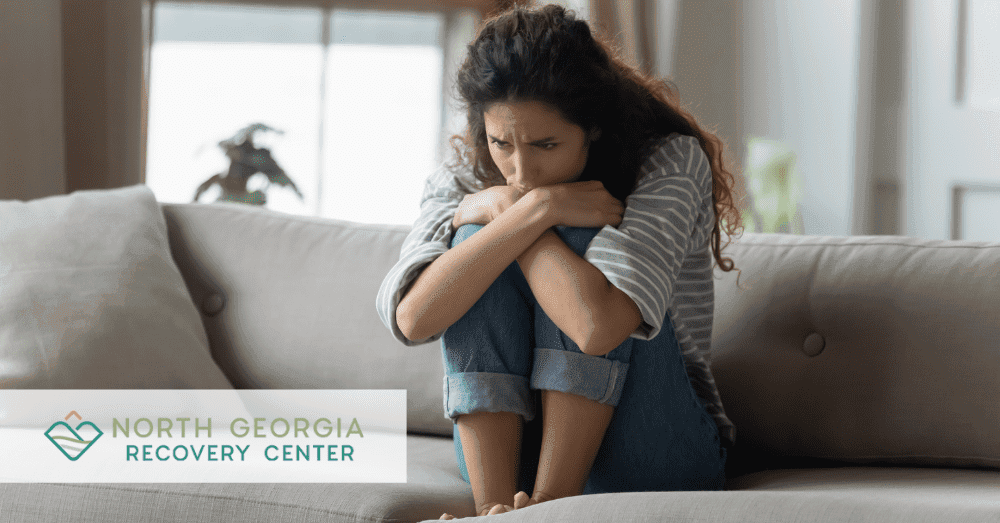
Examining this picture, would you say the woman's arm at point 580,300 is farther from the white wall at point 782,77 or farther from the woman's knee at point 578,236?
the white wall at point 782,77

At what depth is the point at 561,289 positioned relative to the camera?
940 mm

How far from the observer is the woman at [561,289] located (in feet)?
3.10

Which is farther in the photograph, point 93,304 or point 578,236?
point 93,304

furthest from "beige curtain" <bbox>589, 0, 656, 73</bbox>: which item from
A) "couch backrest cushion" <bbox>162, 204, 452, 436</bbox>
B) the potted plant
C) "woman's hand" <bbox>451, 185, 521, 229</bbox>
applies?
"woman's hand" <bbox>451, 185, 521, 229</bbox>

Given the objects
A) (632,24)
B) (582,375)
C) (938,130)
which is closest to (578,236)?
(582,375)

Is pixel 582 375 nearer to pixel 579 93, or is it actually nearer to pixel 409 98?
pixel 579 93

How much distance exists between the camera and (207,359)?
1.37m

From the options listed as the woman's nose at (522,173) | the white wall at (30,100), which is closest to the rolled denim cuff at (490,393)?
the woman's nose at (522,173)

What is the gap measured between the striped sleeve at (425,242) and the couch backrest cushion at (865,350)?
431 millimetres

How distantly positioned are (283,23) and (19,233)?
177cm

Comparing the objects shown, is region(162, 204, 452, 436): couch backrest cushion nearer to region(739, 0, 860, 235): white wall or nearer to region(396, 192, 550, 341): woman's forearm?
region(396, 192, 550, 341): woman's forearm

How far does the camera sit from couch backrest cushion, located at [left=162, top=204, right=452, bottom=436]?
137cm

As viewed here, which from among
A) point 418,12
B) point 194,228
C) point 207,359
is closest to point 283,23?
point 418,12

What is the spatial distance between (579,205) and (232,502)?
0.53 m
